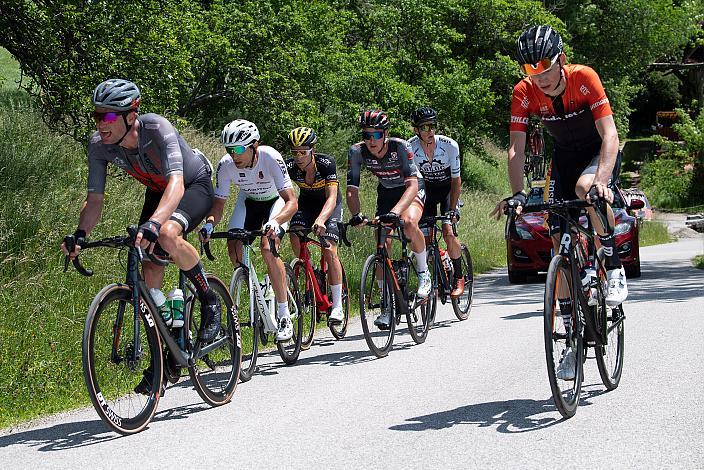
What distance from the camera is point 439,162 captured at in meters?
12.3

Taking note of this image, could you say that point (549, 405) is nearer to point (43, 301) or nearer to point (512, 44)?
point (43, 301)

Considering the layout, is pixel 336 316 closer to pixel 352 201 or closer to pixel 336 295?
pixel 336 295

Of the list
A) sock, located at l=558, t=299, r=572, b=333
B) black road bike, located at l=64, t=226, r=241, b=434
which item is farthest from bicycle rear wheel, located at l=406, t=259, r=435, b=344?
sock, located at l=558, t=299, r=572, b=333

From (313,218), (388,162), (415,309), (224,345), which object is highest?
(388,162)

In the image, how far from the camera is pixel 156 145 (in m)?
7.18

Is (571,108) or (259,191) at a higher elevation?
(571,108)

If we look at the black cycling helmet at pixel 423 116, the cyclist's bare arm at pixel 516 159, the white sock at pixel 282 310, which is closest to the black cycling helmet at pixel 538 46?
the cyclist's bare arm at pixel 516 159

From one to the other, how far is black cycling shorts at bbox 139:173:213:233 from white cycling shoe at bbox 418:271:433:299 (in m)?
3.54

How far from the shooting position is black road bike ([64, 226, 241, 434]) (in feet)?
21.3

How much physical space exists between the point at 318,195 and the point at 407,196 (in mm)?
949

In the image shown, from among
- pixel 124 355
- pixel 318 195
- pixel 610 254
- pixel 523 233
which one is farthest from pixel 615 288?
pixel 523 233

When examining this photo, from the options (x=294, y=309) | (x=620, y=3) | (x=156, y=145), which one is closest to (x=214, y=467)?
(x=156, y=145)

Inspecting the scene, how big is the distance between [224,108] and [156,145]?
1793cm

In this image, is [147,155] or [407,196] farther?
[407,196]
